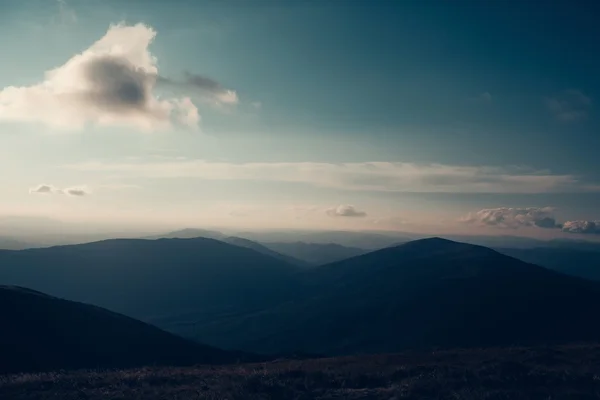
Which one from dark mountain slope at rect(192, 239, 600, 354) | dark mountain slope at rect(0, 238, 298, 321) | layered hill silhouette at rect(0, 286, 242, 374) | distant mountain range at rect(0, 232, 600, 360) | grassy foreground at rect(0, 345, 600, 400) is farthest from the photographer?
dark mountain slope at rect(0, 238, 298, 321)

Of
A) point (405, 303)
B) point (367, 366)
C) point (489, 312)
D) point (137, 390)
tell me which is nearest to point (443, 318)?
point (489, 312)

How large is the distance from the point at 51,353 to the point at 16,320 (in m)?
7.38

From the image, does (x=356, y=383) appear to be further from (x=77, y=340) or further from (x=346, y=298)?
(x=346, y=298)

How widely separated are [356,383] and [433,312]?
83.8 metres

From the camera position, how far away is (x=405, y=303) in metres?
112

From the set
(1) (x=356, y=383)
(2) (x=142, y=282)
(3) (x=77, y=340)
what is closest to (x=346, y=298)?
(2) (x=142, y=282)

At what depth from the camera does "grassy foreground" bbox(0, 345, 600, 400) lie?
69.8 feet

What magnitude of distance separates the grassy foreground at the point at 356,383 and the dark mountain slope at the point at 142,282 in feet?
402

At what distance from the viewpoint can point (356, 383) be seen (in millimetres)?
24000

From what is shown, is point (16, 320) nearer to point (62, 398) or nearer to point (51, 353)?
point (51, 353)

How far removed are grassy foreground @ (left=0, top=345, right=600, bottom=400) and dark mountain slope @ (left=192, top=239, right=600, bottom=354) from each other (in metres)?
56.6

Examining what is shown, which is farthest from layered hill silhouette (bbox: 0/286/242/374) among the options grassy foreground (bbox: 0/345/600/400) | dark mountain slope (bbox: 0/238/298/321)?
dark mountain slope (bbox: 0/238/298/321)

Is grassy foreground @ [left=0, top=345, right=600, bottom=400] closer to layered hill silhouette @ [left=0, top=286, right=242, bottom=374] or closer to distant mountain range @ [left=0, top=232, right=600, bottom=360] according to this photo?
layered hill silhouette @ [left=0, top=286, right=242, bottom=374]

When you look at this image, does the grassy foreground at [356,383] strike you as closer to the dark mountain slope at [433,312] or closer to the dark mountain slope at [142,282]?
the dark mountain slope at [433,312]
